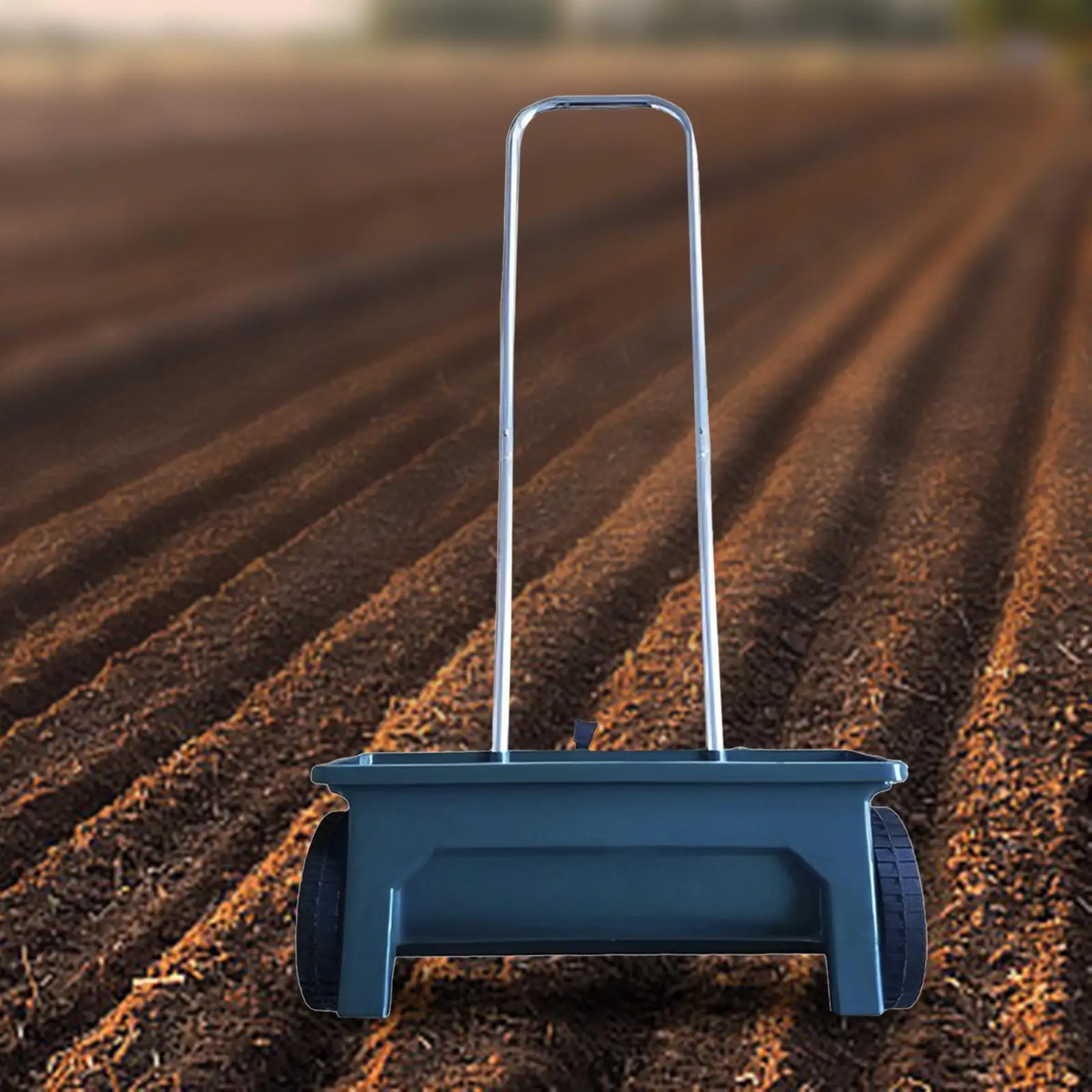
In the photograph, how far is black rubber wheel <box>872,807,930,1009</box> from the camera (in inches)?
70.3

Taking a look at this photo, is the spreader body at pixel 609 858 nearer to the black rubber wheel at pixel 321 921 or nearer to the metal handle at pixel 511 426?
the black rubber wheel at pixel 321 921

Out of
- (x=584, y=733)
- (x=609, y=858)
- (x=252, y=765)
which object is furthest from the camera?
(x=252, y=765)

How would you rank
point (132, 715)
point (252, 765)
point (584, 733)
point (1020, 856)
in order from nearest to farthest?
point (584, 733)
point (1020, 856)
point (252, 765)
point (132, 715)

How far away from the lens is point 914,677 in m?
2.86

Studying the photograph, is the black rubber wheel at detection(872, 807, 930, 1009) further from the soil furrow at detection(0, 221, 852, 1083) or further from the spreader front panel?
the soil furrow at detection(0, 221, 852, 1083)

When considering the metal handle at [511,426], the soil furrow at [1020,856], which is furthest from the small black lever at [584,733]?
the soil furrow at [1020,856]

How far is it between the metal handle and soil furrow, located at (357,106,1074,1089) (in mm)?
364

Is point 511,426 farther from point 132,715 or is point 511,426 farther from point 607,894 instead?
point 132,715

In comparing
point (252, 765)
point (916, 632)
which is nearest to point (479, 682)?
point (252, 765)

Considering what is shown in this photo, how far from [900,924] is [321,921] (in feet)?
2.28

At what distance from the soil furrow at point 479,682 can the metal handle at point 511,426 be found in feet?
1.59

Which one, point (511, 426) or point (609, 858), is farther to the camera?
point (511, 426)

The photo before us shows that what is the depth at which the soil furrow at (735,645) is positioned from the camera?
1.87m

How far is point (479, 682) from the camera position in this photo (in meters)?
2.97
